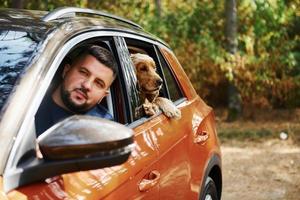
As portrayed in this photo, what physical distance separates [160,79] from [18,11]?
118 centimetres

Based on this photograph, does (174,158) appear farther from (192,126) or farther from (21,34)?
(21,34)

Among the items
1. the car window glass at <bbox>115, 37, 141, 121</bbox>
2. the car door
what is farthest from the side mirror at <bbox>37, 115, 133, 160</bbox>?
the car window glass at <bbox>115, 37, 141, 121</bbox>

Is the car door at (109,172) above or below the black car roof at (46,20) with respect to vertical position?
below

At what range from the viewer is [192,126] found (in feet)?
13.1

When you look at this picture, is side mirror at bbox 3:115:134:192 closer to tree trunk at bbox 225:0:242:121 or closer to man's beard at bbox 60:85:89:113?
man's beard at bbox 60:85:89:113

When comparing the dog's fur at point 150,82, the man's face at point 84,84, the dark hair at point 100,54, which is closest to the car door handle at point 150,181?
the man's face at point 84,84

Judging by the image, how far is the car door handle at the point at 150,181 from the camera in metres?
2.81

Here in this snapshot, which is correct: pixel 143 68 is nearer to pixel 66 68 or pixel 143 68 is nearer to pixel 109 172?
pixel 66 68

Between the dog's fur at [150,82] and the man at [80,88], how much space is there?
0.84 metres

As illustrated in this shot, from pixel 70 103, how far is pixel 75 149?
82 centimetres

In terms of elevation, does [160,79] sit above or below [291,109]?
above

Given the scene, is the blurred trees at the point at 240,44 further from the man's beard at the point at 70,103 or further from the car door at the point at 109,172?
the man's beard at the point at 70,103

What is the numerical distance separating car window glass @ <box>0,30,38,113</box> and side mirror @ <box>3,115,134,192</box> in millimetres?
334

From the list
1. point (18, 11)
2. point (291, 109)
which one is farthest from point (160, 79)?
point (291, 109)
